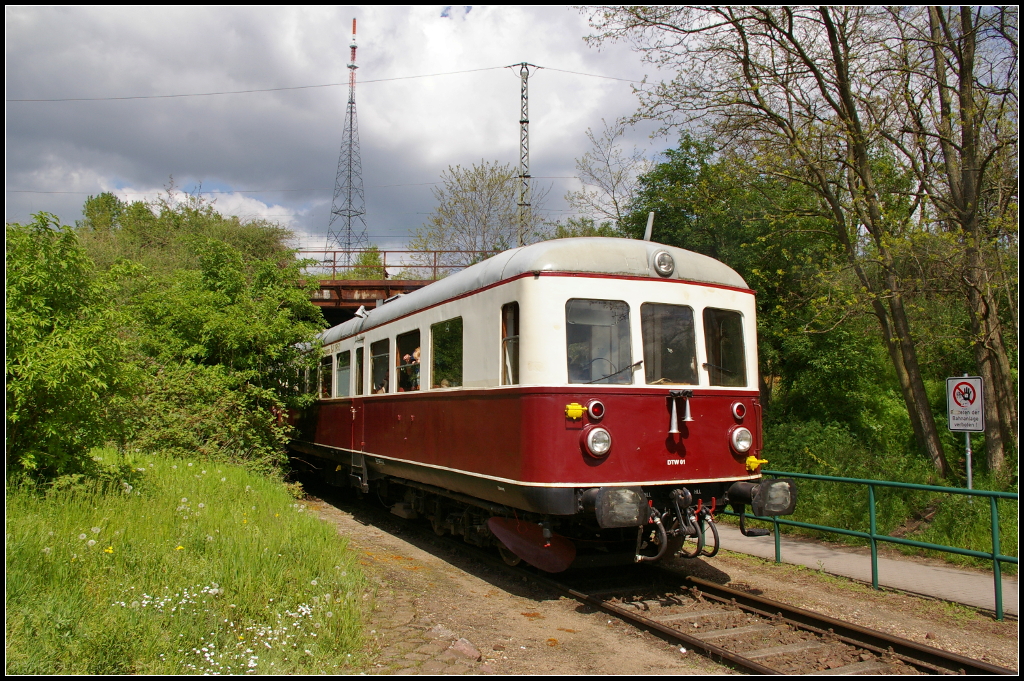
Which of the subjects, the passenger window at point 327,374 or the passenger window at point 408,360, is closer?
the passenger window at point 408,360

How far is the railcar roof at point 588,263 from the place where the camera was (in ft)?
22.3

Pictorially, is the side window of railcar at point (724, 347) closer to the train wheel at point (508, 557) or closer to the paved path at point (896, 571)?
the paved path at point (896, 571)

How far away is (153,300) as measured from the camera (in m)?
12.5

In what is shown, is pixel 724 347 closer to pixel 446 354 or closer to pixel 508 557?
pixel 446 354

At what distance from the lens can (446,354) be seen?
8.28 m

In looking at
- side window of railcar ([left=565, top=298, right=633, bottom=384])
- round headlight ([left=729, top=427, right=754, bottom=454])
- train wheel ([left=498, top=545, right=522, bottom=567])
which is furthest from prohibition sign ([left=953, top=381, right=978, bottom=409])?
train wheel ([left=498, top=545, right=522, bottom=567])

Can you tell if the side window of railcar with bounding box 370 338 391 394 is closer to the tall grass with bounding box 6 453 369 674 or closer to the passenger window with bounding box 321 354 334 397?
the passenger window with bounding box 321 354 334 397

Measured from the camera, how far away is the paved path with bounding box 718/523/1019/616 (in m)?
7.15

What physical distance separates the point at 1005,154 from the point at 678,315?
788cm

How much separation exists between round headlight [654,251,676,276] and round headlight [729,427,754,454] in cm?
167

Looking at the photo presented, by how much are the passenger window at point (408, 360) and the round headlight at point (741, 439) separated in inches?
147

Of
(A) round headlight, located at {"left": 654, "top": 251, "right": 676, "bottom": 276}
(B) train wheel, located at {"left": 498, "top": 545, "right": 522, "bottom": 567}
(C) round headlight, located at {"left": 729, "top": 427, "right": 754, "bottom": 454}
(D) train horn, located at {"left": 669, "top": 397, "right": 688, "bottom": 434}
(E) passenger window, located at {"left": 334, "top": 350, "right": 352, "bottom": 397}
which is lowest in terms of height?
(B) train wheel, located at {"left": 498, "top": 545, "right": 522, "bottom": 567}

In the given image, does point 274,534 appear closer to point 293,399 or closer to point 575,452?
point 575,452

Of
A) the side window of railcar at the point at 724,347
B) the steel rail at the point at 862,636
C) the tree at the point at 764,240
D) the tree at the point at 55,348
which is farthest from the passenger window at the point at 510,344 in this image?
the tree at the point at 764,240
